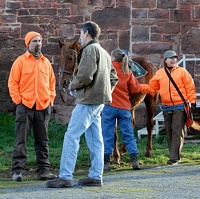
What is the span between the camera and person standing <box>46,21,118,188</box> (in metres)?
8.18

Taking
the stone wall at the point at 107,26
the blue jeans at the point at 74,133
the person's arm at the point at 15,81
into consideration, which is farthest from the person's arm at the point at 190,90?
the stone wall at the point at 107,26

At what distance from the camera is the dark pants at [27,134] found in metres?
9.56

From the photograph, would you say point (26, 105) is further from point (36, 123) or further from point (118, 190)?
point (118, 190)

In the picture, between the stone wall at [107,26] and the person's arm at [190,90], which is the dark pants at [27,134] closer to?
the person's arm at [190,90]

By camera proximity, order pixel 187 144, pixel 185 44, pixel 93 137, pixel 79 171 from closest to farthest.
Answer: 1. pixel 93 137
2. pixel 79 171
3. pixel 187 144
4. pixel 185 44

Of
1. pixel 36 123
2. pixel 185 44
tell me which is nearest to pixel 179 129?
pixel 36 123

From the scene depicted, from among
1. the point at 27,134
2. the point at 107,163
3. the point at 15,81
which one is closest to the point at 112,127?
the point at 107,163

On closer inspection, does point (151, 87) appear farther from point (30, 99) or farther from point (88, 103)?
point (88, 103)

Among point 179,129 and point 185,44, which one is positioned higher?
point 185,44

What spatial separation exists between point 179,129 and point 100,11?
19.4 feet

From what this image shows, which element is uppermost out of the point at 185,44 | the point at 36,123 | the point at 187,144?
the point at 185,44

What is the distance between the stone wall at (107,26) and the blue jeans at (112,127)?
5268 millimetres

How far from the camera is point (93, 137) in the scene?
8.50 metres

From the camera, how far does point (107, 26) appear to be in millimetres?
16094
